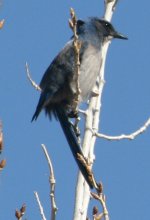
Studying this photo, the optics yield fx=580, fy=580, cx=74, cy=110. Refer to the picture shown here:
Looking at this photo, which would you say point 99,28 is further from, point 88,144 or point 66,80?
point 88,144

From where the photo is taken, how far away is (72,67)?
17.4 ft

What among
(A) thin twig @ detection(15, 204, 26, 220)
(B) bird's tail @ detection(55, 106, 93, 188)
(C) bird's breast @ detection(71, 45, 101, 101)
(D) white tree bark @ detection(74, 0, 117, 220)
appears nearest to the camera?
(A) thin twig @ detection(15, 204, 26, 220)

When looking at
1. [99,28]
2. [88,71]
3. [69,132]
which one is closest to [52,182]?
[69,132]

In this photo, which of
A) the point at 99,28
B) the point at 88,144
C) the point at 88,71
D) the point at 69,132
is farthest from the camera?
the point at 99,28

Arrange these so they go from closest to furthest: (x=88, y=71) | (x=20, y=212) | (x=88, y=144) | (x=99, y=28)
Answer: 1. (x=20, y=212)
2. (x=88, y=144)
3. (x=88, y=71)
4. (x=99, y=28)

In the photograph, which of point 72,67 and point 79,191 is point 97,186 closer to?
point 79,191

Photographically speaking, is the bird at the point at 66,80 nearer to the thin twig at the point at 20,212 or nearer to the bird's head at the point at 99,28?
the bird's head at the point at 99,28

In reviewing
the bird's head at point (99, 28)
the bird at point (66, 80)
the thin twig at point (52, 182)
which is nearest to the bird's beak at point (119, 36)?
the bird's head at point (99, 28)

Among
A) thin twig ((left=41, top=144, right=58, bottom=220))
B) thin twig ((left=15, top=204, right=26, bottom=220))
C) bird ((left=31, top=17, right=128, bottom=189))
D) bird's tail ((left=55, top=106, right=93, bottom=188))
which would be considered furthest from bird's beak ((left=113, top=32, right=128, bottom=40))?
thin twig ((left=15, top=204, right=26, bottom=220))

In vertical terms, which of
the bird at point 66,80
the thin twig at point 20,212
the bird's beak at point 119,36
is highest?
the bird's beak at point 119,36

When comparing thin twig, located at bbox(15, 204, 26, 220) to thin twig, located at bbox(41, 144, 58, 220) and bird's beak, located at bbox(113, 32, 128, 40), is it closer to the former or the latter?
thin twig, located at bbox(41, 144, 58, 220)

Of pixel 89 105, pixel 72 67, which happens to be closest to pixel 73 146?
pixel 89 105

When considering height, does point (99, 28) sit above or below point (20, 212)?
above

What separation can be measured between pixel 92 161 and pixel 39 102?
1243mm
